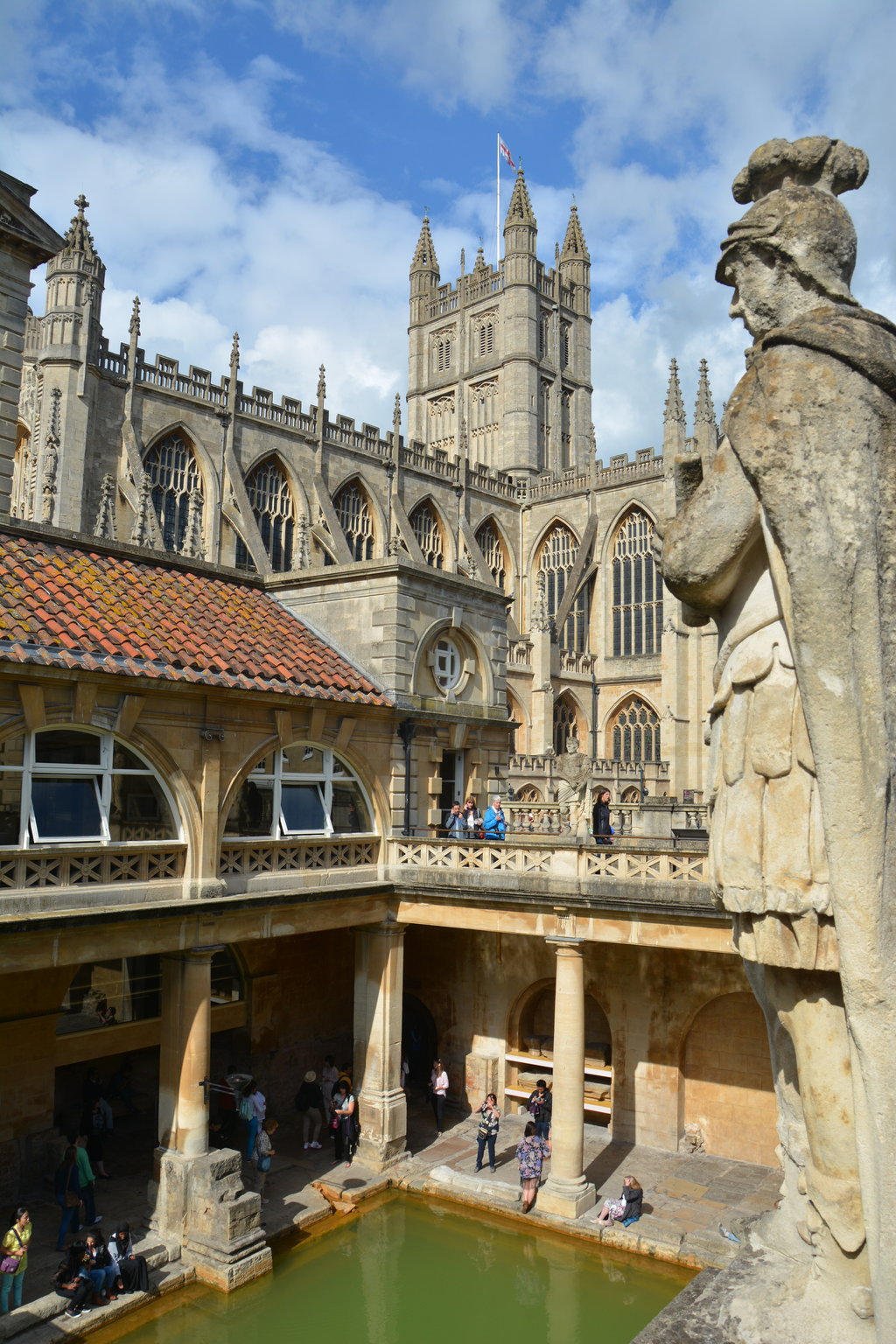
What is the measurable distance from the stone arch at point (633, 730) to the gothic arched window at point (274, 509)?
702 inches

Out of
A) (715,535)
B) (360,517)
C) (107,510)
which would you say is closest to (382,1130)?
(715,535)

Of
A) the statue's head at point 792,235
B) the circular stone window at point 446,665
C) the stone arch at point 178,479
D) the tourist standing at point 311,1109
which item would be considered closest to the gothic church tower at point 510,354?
the stone arch at point 178,479

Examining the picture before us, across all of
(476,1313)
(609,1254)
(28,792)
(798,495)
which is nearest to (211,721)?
(28,792)

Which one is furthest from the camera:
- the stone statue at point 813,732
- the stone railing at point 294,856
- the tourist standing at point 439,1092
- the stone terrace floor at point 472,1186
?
A: the tourist standing at point 439,1092

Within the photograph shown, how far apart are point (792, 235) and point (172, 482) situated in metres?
36.2

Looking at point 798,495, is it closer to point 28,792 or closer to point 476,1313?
point 28,792

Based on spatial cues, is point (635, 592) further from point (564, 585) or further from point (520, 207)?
point (520, 207)

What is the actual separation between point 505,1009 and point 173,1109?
8034 mm

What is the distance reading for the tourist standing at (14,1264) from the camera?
11.4 metres

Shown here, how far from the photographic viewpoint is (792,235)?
3764 millimetres

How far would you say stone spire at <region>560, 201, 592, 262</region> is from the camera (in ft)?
236

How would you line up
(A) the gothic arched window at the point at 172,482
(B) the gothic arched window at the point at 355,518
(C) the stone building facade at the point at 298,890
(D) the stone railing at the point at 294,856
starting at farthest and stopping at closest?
(B) the gothic arched window at the point at 355,518 → (A) the gothic arched window at the point at 172,482 → (D) the stone railing at the point at 294,856 → (C) the stone building facade at the point at 298,890

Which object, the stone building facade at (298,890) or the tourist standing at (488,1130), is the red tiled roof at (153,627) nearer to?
the stone building facade at (298,890)

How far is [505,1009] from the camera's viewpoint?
19.9 m
